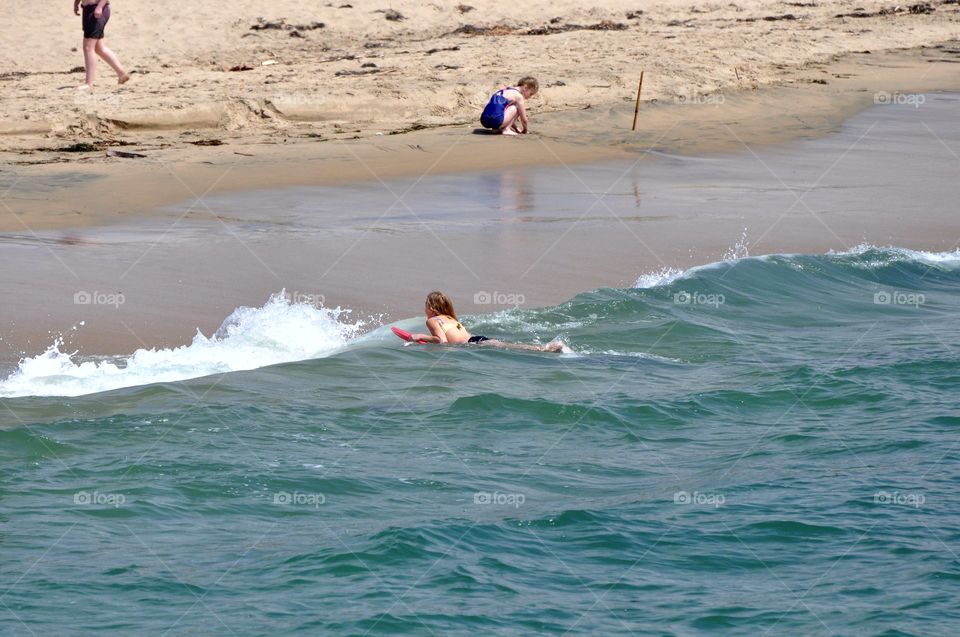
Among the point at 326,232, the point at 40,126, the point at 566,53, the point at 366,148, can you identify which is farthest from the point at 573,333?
the point at 566,53

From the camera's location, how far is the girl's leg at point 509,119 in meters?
15.8

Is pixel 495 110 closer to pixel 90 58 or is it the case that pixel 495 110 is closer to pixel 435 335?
pixel 90 58

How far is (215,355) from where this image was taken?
355 inches

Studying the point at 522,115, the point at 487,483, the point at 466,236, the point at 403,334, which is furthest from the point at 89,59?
the point at 487,483

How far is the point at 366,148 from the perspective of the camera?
14984 millimetres

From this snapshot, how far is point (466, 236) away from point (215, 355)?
140 inches

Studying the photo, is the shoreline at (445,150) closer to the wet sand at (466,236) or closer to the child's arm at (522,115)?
the child's arm at (522,115)

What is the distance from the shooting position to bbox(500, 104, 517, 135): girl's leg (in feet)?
51.8

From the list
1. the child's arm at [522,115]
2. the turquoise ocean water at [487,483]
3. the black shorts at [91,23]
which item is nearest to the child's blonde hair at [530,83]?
the child's arm at [522,115]

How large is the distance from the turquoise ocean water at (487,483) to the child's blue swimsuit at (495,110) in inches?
217

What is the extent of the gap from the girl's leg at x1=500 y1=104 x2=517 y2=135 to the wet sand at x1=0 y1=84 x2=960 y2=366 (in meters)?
1.23

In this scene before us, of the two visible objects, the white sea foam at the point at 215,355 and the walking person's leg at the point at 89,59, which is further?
the walking person's leg at the point at 89,59

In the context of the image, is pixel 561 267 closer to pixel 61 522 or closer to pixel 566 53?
pixel 61 522

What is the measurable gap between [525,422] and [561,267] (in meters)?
3.14
